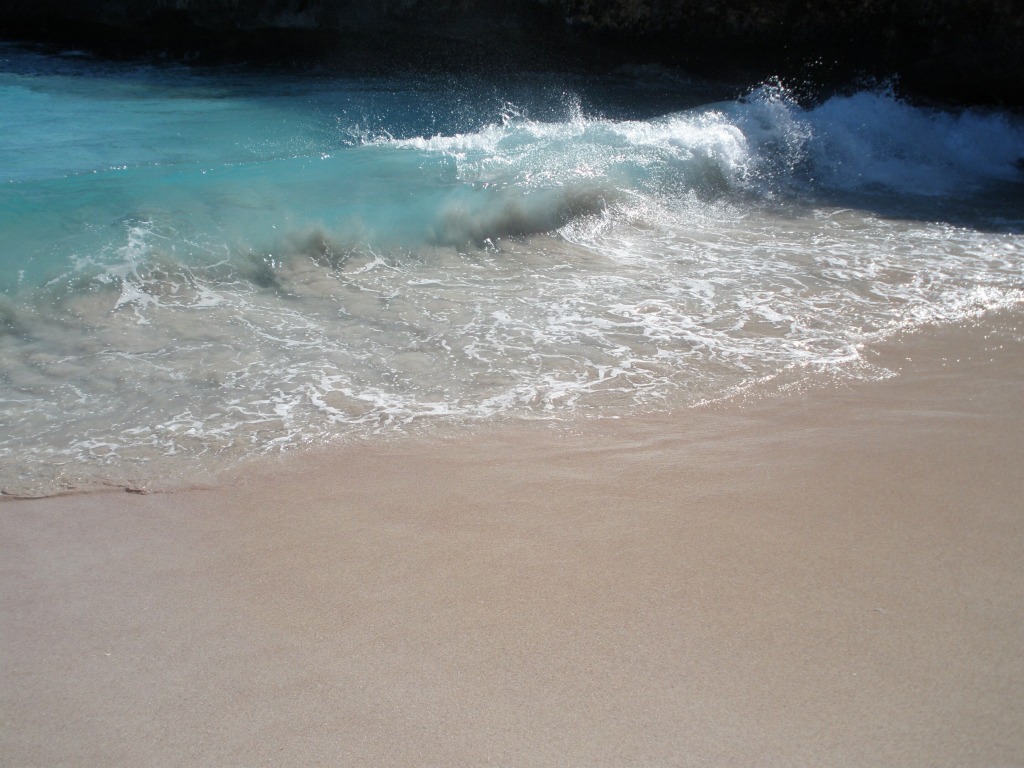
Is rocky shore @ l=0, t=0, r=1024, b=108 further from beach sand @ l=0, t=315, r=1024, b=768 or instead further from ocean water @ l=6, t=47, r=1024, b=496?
beach sand @ l=0, t=315, r=1024, b=768

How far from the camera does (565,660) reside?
2.31 meters

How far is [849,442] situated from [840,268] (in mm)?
2567

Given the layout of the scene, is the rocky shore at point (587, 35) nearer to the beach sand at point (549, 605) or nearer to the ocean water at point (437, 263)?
the ocean water at point (437, 263)

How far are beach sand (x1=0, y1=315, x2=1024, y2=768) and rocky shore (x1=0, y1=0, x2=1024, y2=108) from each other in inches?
361

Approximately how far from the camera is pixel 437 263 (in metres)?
5.90

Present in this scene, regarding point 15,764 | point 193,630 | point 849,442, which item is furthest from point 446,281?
point 15,764

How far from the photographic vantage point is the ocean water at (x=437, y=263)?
12.9ft

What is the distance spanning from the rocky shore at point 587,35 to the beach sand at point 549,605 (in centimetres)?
916

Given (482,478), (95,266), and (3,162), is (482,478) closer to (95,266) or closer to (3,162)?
(95,266)

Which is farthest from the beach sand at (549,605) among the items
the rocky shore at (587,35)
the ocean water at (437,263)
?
the rocky shore at (587,35)

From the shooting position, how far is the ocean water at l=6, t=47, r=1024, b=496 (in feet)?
12.9

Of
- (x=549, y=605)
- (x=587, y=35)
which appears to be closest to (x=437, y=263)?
(x=549, y=605)

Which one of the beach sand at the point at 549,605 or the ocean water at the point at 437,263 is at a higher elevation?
the ocean water at the point at 437,263

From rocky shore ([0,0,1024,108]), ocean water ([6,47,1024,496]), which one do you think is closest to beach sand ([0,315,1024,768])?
ocean water ([6,47,1024,496])
